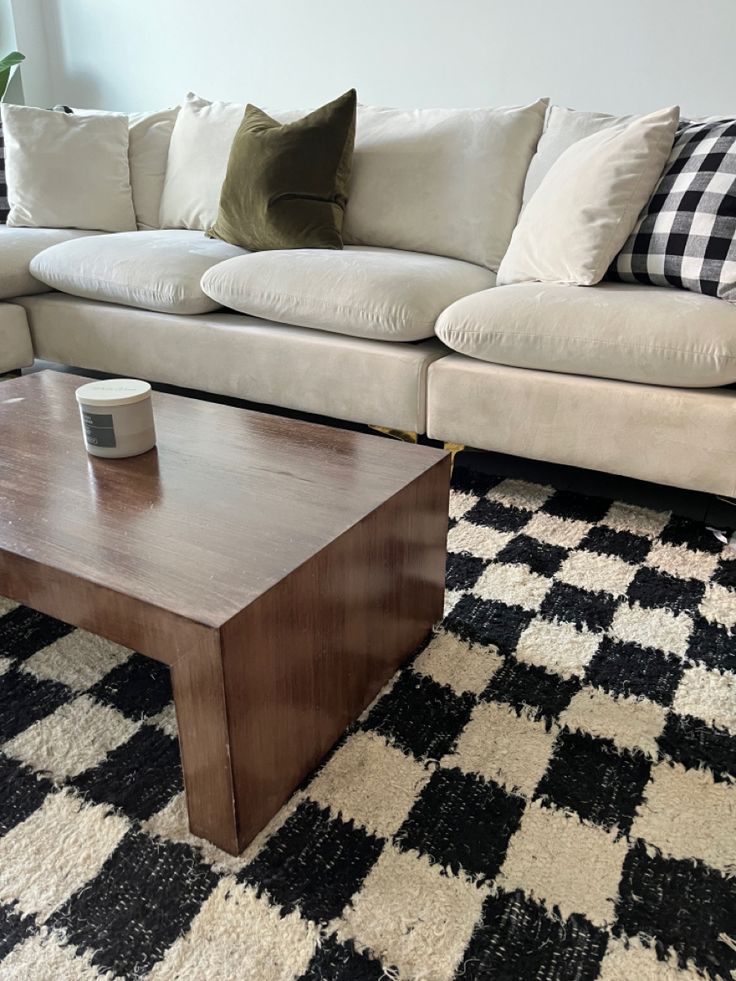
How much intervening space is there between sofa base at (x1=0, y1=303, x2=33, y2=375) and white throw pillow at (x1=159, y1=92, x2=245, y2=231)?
701 millimetres

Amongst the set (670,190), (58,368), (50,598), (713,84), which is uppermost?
(713,84)

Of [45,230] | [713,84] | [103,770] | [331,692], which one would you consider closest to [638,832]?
[331,692]

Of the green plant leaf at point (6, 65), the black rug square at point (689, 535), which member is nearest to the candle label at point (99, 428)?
the black rug square at point (689, 535)

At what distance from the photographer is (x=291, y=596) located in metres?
0.94

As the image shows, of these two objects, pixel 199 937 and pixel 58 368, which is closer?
pixel 199 937

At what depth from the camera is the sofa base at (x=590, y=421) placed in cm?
161

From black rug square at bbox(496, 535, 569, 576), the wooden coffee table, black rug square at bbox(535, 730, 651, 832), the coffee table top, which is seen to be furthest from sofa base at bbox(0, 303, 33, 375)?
black rug square at bbox(535, 730, 651, 832)

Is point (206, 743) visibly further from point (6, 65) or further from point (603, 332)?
point (6, 65)

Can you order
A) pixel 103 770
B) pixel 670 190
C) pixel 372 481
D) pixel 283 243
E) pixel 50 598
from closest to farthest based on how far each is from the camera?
1. pixel 50 598
2. pixel 103 770
3. pixel 372 481
4. pixel 670 190
5. pixel 283 243

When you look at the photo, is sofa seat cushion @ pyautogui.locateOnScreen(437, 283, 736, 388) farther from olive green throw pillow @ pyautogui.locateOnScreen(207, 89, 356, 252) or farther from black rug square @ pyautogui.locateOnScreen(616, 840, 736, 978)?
black rug square @ pyautogui.locateOnScreen(616, 840, 736, 978)

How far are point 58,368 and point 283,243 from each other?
97 centimetres

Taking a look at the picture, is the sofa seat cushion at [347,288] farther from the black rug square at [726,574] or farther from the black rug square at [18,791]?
the black rug square at [18,791]

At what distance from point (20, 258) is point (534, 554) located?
1.89 m

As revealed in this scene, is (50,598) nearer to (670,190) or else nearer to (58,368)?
(670,190)
